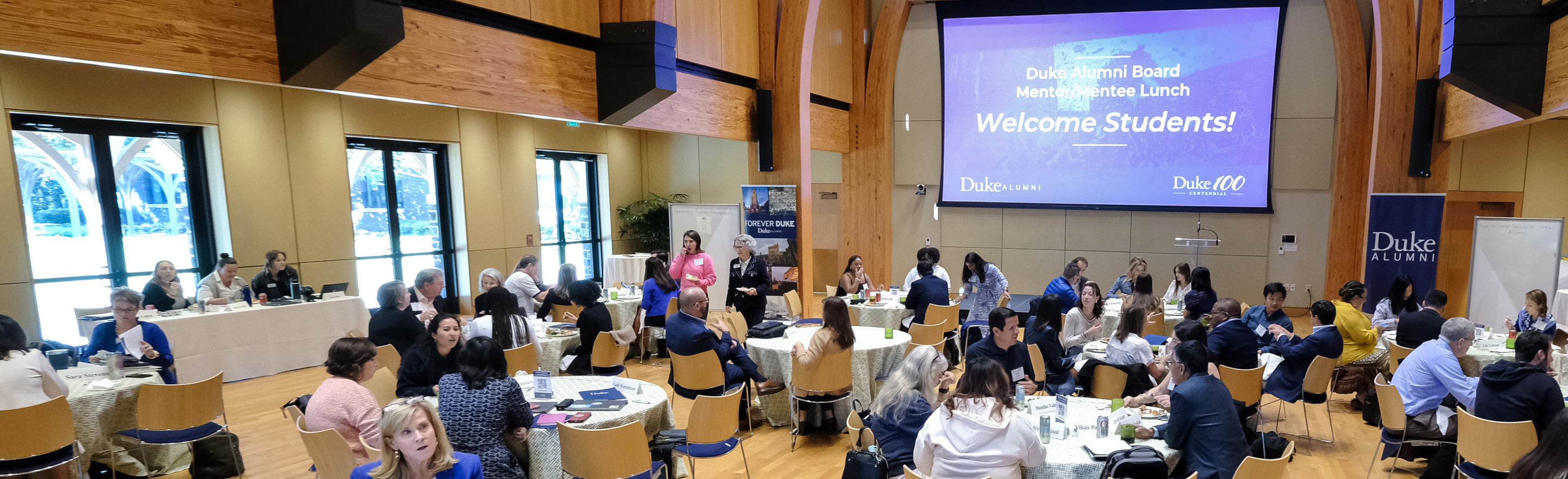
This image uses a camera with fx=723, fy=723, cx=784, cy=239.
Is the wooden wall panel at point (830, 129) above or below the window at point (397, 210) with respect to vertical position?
above

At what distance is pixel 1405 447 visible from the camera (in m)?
4.56

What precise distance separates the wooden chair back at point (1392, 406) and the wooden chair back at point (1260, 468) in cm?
210

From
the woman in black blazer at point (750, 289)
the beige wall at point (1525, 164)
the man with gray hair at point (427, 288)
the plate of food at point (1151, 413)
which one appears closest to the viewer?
the plate of food at point (1151, 413)

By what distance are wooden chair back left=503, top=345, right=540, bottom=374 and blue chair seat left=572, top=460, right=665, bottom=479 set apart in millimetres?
1487

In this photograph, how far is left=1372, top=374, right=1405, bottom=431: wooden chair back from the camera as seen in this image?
4.23 meters

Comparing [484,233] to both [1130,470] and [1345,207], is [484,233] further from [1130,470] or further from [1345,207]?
[1345,207]

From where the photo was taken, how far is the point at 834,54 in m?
10.5

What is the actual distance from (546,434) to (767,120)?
585 centimetres

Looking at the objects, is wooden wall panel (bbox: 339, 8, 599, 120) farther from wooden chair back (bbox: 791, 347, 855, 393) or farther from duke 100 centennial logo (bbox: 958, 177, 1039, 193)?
duke 100 centennial logo (bbox: 958, 177, 1039, 193)

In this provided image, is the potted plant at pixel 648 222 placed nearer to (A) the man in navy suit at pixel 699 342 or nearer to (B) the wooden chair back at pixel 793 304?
(B) the wooden chair back at pixel 793 304

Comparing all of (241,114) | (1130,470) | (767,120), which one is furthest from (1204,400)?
(241,114)

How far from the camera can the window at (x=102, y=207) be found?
6.91 meters

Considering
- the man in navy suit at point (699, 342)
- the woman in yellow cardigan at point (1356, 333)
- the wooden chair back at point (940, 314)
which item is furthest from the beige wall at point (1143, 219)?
the man in navy suit at point (699, 342)

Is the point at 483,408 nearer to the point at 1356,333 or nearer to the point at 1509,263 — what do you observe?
the point at 1356,333
